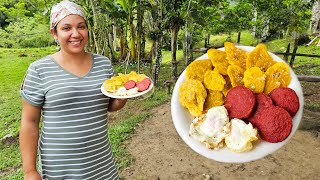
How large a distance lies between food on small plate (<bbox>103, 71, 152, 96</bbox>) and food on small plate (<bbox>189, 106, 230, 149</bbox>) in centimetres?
38

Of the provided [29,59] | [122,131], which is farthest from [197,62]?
[29,59]

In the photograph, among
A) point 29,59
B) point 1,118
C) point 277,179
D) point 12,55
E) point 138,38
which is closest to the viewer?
point 277,179

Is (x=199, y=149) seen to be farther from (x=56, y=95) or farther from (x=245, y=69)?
(x=56, y=95)

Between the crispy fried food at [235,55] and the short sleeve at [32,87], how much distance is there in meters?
0.90

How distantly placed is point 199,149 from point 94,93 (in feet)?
2.01

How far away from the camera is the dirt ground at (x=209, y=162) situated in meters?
3.42

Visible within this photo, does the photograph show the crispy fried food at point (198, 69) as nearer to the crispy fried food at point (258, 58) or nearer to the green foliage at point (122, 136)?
the crispy fried food at point (258, 58)

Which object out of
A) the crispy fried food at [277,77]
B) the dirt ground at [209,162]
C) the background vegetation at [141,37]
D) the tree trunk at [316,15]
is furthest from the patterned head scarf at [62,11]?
the tree trunk at [316,15]

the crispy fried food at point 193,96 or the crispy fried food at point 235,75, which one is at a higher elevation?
the crispy fried food at point 235,75

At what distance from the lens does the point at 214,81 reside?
53.6 inches

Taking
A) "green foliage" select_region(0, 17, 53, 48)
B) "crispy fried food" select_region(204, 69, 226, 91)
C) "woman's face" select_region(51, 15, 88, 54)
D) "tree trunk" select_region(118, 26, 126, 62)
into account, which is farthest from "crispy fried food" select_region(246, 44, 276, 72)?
"green foliage" select_region(0, 17, 53, 48)

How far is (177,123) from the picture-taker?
132cm

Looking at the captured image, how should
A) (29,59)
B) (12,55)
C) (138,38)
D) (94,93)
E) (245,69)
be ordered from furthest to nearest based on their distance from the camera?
1. (12,55)
2. (29,59)
3. (138,38)
4. (94,93)
5. (245,69)

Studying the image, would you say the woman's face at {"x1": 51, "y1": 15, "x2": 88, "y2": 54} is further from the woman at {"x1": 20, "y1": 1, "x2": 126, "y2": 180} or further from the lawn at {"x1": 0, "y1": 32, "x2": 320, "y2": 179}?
the lawn at {"x1": 0, "y1": 32, "x2": 320, "y2": 179}
